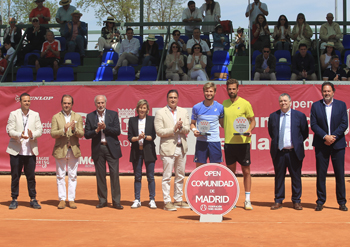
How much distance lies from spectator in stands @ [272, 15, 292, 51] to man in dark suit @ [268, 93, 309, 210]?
7.72 m

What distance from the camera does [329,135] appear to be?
321 inches

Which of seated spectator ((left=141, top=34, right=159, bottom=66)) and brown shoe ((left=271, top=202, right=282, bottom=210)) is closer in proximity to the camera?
brown shoe ((left=271, top=202, right=282, bottom=210))

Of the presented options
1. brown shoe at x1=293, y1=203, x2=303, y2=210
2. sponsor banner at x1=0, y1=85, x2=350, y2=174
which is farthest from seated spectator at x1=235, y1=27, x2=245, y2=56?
brown shoe at x1=293, y1=203, x2=303, y2=210

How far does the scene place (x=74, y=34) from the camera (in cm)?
1692

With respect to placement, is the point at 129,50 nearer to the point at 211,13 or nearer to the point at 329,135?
the point at 211,13

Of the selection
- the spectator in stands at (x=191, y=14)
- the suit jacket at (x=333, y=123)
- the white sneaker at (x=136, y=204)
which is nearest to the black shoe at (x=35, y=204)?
the white sneaker at (x=136, y=204)

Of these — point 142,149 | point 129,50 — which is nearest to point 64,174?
point 142,149

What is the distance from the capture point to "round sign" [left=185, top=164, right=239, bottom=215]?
7340mm

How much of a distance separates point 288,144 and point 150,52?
26.7 feet

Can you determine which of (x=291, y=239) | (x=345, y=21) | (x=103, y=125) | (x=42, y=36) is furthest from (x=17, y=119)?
(x=345, y=21)

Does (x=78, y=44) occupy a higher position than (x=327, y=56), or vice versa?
(x=78, y=44)

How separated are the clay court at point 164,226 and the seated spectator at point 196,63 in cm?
547

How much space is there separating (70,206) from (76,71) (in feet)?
27.8

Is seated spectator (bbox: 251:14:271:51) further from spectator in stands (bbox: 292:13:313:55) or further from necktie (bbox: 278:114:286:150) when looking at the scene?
necktie (bbox: 278:114:286:150)
